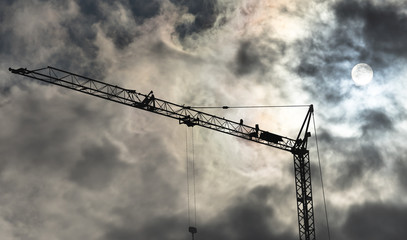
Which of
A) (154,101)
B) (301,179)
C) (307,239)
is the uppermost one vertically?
(154,101)

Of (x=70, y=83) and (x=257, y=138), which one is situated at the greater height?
(x=70, y=83)

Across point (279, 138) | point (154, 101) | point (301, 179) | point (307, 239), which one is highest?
point (154, 101)

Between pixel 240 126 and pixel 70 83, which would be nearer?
pixel 70 83

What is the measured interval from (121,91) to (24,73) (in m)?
16.6

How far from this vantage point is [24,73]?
279ft

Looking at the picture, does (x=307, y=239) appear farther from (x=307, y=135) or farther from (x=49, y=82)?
(x=49, y=82)

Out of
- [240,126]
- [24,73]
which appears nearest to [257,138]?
[240,126]

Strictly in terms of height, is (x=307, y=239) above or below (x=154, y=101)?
below

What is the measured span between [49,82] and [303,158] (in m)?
47.5

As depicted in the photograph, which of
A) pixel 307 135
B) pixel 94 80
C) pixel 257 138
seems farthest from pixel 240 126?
pixel 94 80

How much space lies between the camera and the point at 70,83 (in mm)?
85250

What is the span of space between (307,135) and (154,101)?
1141 inches

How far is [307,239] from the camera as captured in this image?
283 feet

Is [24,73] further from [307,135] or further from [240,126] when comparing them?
[307,135]
